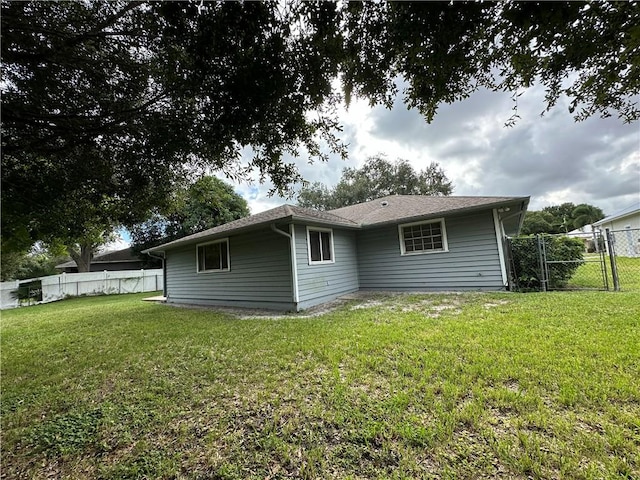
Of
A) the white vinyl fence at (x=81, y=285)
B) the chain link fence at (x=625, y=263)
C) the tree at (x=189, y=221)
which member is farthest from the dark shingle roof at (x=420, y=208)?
the white vinyl fence at (x=81, y=285)

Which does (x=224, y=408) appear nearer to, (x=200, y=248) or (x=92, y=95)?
(x=92, y=95)

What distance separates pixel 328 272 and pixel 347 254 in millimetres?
1459

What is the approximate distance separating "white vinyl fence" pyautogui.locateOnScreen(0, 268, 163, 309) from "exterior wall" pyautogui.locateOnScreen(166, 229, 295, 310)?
31.6 ft

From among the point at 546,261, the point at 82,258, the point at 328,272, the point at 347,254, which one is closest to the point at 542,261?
the point at 546,261

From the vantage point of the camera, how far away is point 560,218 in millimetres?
40406

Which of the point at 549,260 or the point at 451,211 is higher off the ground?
the point at 451,211

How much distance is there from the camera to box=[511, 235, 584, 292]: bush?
22.7ft

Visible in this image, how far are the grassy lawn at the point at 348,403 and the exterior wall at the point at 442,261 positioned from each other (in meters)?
2.68

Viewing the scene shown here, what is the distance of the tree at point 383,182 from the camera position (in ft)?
81.4

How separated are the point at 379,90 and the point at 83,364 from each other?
5.61m

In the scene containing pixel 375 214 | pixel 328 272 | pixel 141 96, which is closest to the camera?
pixel 141 96

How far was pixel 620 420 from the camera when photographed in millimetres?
1904

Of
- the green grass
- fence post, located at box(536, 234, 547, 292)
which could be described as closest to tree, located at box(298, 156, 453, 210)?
the green grass

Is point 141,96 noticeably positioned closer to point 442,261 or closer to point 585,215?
point 442,261
